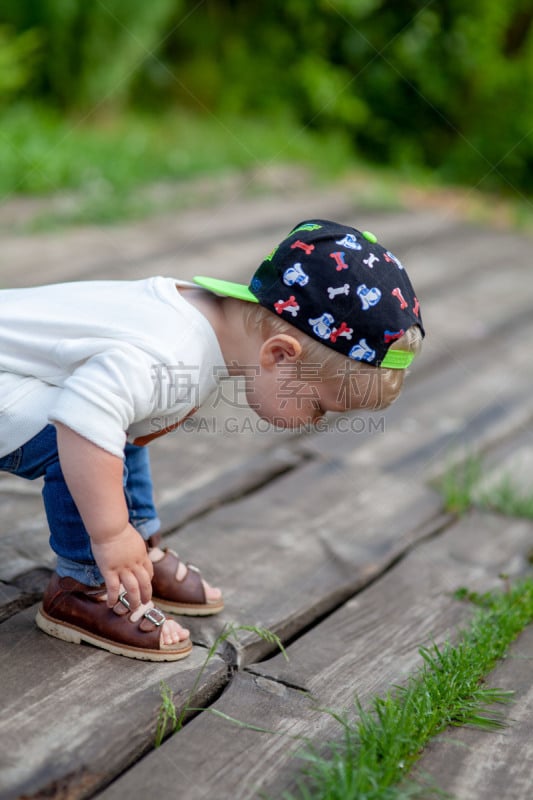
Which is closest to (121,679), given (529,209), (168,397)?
(168,397)

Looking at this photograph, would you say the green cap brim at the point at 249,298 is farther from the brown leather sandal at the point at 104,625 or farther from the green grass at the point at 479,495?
the green grass at the point at 479,495

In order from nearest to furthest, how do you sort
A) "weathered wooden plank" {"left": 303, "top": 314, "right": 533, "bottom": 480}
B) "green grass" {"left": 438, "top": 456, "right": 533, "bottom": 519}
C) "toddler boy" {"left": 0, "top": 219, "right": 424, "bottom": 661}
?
1. "toddler boy" {"left": 0, "top": 219, "right": 424, "bottom": 661}
2. "green grass" {"left": 438, "top": 456, "right": 533, "bottom": 519}
3. "weathered wooden plank" {"left": 303, "top": 314, "right": 533, "bottom": 480}

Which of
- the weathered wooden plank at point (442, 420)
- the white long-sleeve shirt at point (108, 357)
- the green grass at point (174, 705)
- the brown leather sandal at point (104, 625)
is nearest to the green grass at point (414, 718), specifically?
Answer: the green grass at point (174, 705)

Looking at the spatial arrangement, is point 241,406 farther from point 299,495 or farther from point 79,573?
point 79,573

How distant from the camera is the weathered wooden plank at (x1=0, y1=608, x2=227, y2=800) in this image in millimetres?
1288

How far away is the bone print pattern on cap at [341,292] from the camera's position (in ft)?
5.21

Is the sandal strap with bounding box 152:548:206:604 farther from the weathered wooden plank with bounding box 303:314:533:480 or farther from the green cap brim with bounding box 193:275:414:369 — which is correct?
the weathered wooden plank with bounding box 303:314:533:480

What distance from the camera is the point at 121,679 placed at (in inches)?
60.7

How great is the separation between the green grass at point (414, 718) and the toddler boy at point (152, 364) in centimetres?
38

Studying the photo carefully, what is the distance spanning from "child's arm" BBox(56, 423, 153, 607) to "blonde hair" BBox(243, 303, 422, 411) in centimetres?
38

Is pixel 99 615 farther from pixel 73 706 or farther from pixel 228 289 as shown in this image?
pixel 228 289

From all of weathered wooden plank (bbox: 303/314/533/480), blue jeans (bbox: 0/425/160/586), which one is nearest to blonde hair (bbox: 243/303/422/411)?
blue jeans (bbox: 0/425/160/586)

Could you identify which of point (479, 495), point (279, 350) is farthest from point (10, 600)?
point (479, 495)

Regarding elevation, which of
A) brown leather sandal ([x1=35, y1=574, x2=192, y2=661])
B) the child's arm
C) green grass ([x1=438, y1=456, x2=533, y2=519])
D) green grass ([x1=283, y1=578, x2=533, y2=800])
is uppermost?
the child's arm
